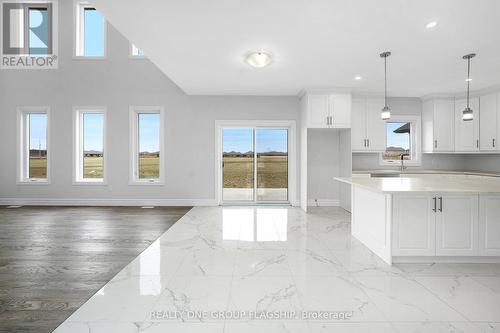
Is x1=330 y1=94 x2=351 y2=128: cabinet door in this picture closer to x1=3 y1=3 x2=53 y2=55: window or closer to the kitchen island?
the kitchen island

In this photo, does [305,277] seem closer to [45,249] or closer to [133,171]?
[45,249]

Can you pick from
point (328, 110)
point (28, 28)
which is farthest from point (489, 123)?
point (28, 28)

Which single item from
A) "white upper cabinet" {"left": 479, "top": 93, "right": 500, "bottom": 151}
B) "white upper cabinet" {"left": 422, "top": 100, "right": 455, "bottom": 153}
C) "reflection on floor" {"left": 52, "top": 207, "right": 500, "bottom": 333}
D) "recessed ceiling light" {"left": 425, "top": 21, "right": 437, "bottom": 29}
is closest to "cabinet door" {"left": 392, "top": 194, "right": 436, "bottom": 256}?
"reflection on floor" {"left": 52, "top": 207, "right": 500, "bottom": 333}

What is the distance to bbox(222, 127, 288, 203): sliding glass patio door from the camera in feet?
21.4

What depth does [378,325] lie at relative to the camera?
6.16 feet

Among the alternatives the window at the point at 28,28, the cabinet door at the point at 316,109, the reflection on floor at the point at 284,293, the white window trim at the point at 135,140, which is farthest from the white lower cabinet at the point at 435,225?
the window at the point at 28,28

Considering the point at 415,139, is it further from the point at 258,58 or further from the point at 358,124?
the point at 258,58

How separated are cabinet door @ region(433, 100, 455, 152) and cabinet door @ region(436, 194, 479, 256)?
12.5 ft

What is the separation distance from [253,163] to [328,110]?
2.12 meters

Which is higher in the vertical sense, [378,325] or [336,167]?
[336,167]

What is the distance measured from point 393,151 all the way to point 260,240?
450 centimetres

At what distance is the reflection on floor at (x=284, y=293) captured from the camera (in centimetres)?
190

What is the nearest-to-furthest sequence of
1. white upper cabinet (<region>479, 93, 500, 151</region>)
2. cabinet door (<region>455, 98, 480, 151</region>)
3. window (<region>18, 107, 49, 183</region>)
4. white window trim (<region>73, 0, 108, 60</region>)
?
white upper cabinet (<region>479, 93, 500, 151</region>) < cabinet door (<region>455, 98, 480, 151</region>) < white window trim (<region>73, 0, 108, 60</region>) < window (<region>18, 107, 49, 183</region>)

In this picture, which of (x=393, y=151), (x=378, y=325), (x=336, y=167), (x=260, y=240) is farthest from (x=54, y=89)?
(x=393, y=151)
